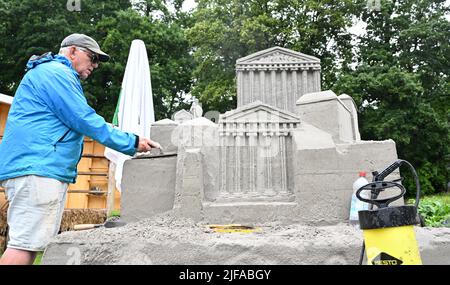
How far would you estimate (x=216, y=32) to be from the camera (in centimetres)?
1440

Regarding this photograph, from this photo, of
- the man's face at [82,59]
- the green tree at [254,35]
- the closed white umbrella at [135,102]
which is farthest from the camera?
the green tree at [254,35]

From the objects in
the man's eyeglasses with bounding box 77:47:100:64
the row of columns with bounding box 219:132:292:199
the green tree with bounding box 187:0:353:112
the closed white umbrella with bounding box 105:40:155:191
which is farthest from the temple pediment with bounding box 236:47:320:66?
the green tree with bounding box 187:0:353:112

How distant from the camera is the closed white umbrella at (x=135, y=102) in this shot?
5.30 metres

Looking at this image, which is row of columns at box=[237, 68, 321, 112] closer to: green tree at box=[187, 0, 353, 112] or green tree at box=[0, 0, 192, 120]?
green tree at box=[187, 0, 353, 112]

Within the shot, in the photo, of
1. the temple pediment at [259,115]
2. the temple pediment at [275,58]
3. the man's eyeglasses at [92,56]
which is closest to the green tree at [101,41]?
the temple pediment at [275,58]

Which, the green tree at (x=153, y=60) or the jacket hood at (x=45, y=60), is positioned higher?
the green tree at (x=153, y=60)

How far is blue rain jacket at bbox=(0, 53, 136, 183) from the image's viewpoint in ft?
7.20

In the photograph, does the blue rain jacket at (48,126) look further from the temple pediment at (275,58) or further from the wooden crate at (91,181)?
the wooden crate at (91,181)

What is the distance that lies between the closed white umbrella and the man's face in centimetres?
241

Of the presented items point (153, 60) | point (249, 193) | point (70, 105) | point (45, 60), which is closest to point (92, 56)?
point (45, 60)

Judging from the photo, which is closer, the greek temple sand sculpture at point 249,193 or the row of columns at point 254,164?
the greek temple sand sculpture at point 249,193

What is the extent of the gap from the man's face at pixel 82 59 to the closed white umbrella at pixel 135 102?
2408mm

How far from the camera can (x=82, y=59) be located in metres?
2.67

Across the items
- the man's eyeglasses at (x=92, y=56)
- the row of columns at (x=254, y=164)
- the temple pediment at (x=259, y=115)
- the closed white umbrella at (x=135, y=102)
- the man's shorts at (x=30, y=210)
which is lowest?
the man's shorts at (x=30, y=210)
